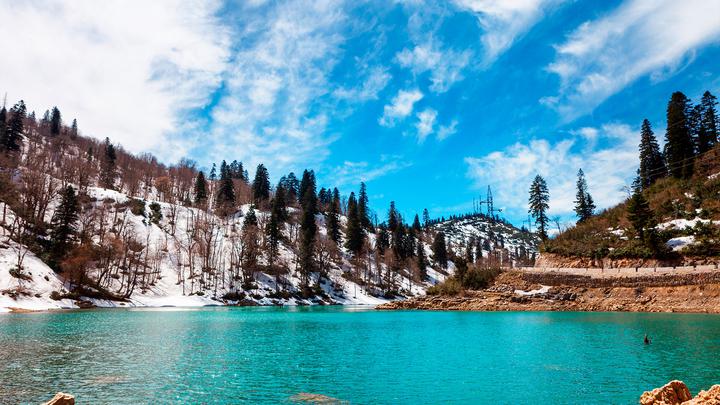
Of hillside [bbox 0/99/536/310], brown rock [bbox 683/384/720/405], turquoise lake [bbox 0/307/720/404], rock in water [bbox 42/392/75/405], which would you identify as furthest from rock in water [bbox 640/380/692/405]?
hillside [bbox 0/99/536/310]

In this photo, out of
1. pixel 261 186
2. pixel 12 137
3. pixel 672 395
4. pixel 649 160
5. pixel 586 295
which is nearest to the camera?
pixel 672 395

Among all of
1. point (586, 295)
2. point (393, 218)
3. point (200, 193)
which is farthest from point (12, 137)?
point (586, 295)

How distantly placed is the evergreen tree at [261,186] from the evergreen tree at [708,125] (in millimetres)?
111309

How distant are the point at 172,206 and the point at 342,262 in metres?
50.4

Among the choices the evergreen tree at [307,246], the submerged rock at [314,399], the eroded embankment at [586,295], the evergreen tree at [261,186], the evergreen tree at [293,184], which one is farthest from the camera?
the evergreen tree at [293,184]

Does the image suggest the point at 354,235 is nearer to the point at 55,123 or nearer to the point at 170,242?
the point at 170,242

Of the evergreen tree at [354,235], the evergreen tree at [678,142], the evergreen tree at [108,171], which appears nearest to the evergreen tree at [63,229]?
the evergreen tree at [108,171]

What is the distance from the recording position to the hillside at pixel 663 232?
4920 centimetres

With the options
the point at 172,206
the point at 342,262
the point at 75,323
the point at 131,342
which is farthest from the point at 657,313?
the point at 172,206

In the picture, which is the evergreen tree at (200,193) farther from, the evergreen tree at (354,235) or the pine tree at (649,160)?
the pine tree at (649,160)

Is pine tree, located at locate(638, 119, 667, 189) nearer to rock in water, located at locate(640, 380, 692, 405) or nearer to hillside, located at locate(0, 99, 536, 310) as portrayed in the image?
hillside, located at locate(0, 99, 536, 310)

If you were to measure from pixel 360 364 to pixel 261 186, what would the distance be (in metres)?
126

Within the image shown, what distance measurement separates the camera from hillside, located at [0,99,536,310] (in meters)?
67.3

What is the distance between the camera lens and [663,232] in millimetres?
52219
